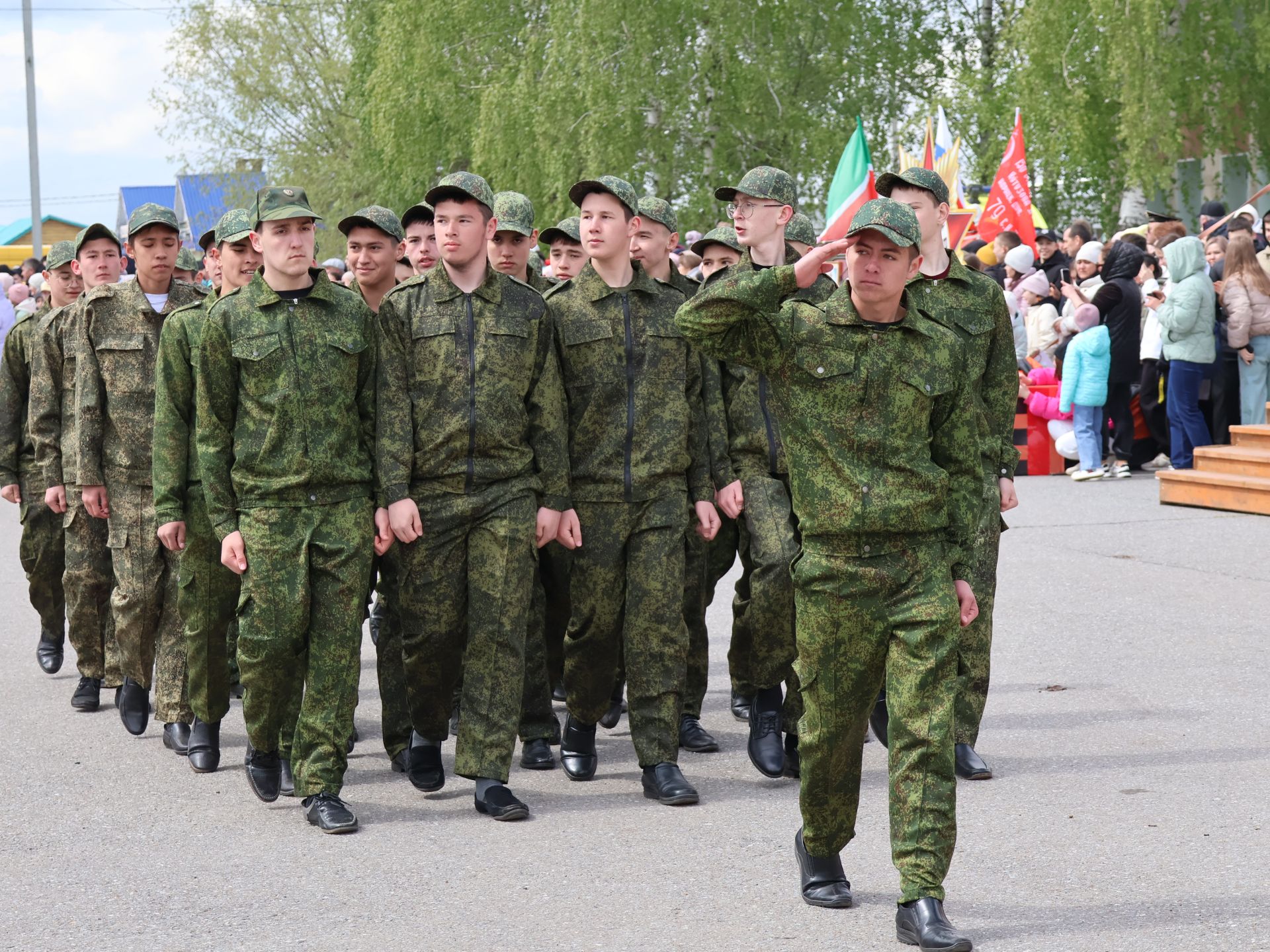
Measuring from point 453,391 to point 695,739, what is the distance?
6.63 ft

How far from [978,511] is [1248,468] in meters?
9.84

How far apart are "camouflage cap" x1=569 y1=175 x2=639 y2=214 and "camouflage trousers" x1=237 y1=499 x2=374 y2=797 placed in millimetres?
1471

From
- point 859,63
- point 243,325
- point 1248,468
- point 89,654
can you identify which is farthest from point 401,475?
point 859,63

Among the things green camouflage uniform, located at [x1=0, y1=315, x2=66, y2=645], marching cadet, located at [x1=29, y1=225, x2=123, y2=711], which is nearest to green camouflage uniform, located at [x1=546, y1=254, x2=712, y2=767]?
marching cadet, located at [x1=29, y1=225, x2=123, y2=711]

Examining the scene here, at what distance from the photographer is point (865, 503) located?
16.0 feet

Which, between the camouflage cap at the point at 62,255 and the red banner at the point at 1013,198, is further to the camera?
the red banner at the point at 1013,198

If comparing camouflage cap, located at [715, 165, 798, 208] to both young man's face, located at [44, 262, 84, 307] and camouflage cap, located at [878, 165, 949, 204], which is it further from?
young man's face, located at [44, 262, 84, 307]

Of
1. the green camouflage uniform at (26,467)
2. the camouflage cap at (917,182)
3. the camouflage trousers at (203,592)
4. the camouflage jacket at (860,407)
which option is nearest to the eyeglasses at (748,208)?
the camouflage cap at (917,182)

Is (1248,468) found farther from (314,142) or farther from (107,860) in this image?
(314,142)

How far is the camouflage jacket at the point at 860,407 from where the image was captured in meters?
4.89

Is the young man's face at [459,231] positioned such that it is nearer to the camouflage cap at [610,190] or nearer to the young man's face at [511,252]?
the camouflage cap at [610,190]

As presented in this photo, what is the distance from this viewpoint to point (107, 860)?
5.89 metres

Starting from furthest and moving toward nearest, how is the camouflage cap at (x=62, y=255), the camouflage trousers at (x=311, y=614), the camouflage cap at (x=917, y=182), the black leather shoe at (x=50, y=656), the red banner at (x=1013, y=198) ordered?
the red banner at (x=1013, y=198), the camouflage cap at (x=62, y=255), the black leather shoe at (x=50, y=656), the camouflage cap at (x=917, y=182), the camouflage trousers at (x=311, y=614)

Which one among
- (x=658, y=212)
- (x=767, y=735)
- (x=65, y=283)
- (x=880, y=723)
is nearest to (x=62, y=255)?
(x=65, y=283)
